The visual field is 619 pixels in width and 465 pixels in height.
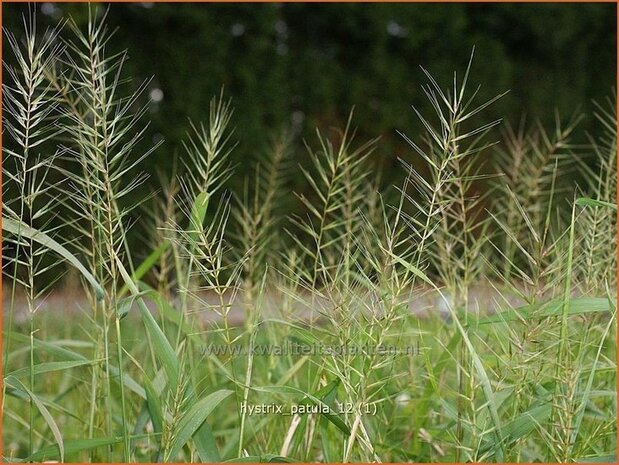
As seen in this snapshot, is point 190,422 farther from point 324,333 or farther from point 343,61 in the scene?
point 343,61

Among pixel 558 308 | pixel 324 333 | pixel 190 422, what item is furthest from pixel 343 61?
pixel 190 422

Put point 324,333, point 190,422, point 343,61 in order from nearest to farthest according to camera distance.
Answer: point 190,422
point 324,333
point 343,61

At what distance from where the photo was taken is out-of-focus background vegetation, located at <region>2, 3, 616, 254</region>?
15.1ft

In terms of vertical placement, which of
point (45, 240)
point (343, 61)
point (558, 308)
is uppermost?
point (45, 240)

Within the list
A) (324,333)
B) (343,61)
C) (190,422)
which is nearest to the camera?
(190,422)

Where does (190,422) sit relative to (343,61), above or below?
above

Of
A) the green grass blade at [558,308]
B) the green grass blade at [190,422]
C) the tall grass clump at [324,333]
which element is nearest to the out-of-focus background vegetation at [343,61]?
the tall grass clump at [324,333]

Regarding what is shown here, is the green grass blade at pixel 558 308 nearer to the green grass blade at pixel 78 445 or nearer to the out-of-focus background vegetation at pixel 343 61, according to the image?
the green grass blade at pixel 78 445

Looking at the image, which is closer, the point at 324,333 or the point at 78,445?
the point at 78,445

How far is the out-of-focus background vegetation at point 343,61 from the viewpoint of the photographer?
4613mm

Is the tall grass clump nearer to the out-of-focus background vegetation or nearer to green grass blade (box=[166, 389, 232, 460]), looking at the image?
green grass blade (box=[166, 389, 232, 460])

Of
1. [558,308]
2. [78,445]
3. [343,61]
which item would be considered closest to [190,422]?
[78,445]

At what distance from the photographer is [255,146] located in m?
4.83

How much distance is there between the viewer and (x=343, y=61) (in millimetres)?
5355
